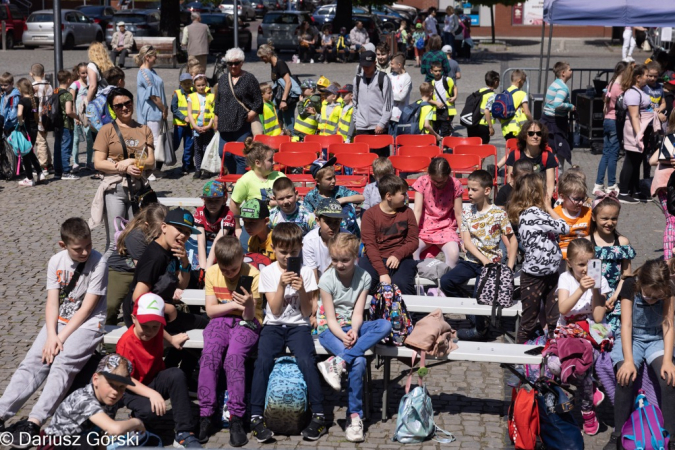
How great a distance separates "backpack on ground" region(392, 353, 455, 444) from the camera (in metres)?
5.78

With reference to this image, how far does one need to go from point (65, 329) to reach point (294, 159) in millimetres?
5750

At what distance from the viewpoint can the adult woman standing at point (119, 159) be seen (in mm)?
8555

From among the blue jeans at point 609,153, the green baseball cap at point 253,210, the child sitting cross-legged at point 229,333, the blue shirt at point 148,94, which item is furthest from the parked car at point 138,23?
the child sitting cross-legged at point 229,333

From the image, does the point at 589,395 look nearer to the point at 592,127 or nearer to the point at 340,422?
the point at 340,422

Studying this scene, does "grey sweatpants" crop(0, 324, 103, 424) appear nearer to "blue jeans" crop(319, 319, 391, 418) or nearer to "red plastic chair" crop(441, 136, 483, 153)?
"blue jeans" crop(319, 319, 391, 418)

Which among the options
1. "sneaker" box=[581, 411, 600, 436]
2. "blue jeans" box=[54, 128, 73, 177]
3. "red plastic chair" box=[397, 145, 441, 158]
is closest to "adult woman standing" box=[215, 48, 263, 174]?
"red plastic chair" box=[397, 145, 441, 158]

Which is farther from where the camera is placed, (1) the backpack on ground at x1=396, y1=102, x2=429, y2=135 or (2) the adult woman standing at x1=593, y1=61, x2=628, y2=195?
(1) the backpack on ground at x1=396, y1=102, x2=429, y2=135

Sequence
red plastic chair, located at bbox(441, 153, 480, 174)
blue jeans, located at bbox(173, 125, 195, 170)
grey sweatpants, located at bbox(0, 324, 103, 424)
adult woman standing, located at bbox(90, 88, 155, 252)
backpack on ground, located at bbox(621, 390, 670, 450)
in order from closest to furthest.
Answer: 1. backpack on ground, located at bbox(621, 390, 670, 450)
2. grey sweatpants, located at bbox(0, 324, 103, 424)
3. adult woman standing, located at bbox(90, 88, 155, 252)
4. red plastic chair, located at bbox(441, 153, 480, 174)
5. blue jeans, located at bbox(173, 125, 195, 170)

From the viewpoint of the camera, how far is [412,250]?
7.50 m

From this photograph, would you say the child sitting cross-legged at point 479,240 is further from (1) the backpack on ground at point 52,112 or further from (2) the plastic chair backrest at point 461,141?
(1) the backpack on ground at point 52,112

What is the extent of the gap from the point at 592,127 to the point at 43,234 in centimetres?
947

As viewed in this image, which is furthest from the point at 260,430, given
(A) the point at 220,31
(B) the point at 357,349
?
(A) the point at 220,31

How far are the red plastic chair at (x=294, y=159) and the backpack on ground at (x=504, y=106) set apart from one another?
2.89 m

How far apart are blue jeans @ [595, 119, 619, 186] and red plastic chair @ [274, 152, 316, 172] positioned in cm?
421
